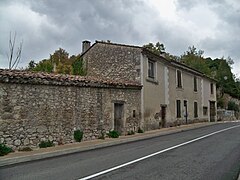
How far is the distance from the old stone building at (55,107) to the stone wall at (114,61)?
3203 mm

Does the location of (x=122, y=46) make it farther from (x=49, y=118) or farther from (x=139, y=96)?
(x=49, y=118)

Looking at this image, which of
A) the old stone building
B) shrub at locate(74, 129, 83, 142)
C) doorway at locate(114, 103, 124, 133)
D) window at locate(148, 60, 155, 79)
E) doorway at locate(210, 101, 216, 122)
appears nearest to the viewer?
the old stone building

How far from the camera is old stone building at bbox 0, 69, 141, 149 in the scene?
11.9m

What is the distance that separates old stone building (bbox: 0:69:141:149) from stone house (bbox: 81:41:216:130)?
329cm

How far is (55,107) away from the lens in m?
13.6

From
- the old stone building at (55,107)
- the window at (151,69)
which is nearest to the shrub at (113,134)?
the old stone building at (55,107)

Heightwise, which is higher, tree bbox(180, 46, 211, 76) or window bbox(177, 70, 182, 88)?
tree bbox(180, 46, 211, 76)

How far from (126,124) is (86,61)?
875 centimetres

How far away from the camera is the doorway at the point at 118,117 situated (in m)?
17.6

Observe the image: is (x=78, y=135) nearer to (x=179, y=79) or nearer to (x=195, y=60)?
(x=179, y=79)

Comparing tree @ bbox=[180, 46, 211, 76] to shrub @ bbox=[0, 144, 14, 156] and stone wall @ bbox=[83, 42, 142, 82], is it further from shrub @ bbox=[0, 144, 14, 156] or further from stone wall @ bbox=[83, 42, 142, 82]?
shrub @ bbox=[0, 144, 14, 156]

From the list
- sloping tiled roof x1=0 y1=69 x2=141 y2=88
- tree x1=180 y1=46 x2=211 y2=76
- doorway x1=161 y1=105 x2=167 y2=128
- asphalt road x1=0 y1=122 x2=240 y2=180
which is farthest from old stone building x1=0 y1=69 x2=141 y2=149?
tree x1=180 y1=46 x2=211 y2=76

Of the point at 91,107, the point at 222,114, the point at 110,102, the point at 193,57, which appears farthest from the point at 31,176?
the point at 193,57

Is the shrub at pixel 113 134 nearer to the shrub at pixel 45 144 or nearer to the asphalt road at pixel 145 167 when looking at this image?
the shrub at pixel 45 144
